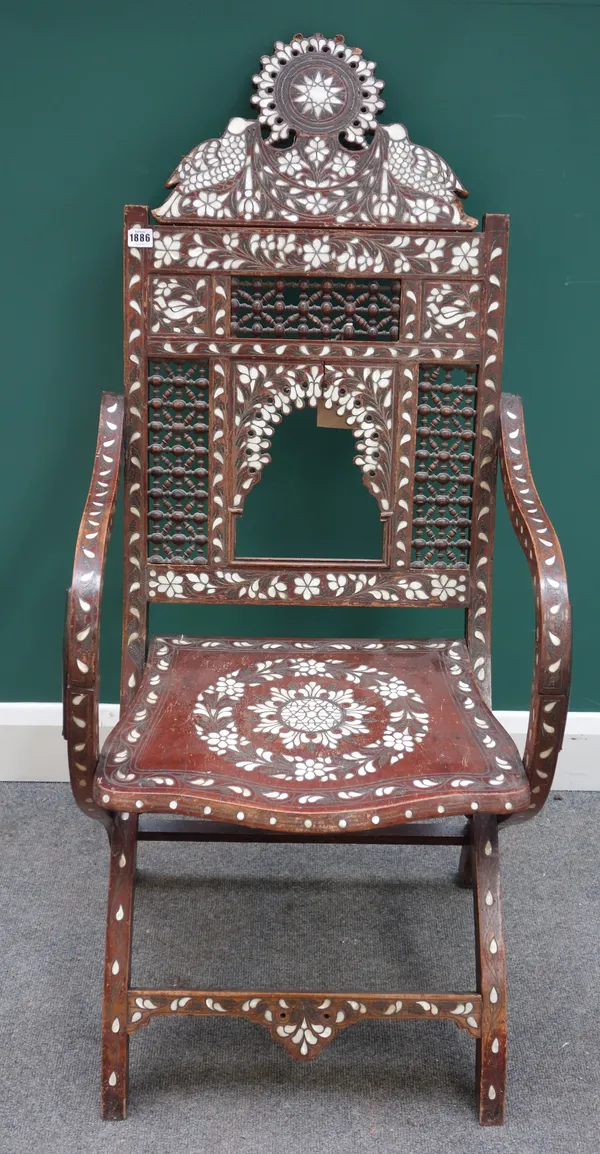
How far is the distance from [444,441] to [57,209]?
0.89 m

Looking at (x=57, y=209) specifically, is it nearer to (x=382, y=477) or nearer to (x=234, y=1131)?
(x=382, y=477)

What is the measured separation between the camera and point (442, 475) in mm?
1774

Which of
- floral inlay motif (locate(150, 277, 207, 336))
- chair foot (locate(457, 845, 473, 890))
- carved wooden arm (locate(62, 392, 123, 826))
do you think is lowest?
chair foot (locate(457, 845, 473, 890))

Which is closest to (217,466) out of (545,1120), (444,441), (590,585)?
(444,441)

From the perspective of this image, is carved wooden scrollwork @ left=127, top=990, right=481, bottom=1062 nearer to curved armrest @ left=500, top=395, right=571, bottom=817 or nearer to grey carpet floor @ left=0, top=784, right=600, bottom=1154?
grey carpet floor @ left=0, top=784, right=600, bottom=1154

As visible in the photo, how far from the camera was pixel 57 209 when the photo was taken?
1.96 metres

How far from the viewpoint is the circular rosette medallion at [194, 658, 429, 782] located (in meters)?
1.42

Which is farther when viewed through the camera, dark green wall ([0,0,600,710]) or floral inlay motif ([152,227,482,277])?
dark green wall ([0,0,600,710])

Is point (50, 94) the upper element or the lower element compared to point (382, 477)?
upper

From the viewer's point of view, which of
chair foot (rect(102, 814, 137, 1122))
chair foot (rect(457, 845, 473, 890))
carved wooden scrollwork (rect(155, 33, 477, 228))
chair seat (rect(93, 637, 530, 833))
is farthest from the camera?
chair foot (rect(457, 845, 473, 890))

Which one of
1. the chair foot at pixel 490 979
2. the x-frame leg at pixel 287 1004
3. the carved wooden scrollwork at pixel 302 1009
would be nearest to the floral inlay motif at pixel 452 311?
the chair foot at pixel 490 979

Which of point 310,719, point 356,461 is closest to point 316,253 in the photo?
point 356,461

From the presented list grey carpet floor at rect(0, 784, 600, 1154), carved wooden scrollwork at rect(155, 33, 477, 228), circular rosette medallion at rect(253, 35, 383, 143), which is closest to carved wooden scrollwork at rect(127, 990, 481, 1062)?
grey carpet floor at rect(0, 784, 600, 1154)

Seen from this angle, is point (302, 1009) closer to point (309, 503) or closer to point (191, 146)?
point (309, 503)
